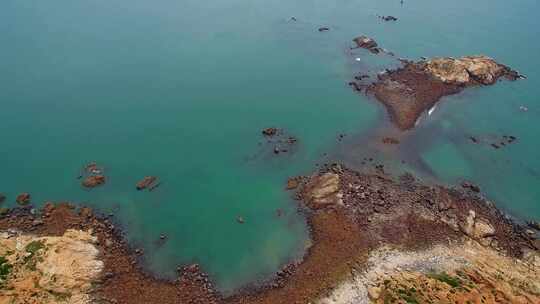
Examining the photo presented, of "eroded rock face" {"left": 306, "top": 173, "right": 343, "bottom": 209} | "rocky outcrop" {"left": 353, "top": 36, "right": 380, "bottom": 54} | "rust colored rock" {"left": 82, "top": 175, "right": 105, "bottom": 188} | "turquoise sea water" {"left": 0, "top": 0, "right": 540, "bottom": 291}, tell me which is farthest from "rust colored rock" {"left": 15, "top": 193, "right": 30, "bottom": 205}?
"rocky outcrop" {"left": 353, "top": 36, "right": 380, "bottom": 54}

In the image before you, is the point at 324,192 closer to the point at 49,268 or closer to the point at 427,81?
the point at 49,268

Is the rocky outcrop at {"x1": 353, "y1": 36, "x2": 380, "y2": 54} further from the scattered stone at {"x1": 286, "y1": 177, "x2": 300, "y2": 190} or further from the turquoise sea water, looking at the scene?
the scattered stone at {"x1": 286, "y1": 177, "x2": 300, "y2": 190}

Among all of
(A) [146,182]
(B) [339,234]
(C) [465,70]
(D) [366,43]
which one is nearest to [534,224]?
(B) [339,234]

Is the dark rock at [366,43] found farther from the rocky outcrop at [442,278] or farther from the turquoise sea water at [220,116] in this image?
the rocky outcrop at [442,278]

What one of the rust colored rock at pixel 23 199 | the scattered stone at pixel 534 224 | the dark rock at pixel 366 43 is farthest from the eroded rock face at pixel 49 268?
the dark rock at pixel 366 43

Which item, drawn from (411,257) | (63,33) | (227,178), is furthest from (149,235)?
(63,33)

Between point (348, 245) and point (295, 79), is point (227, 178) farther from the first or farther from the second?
point (295, 79)
